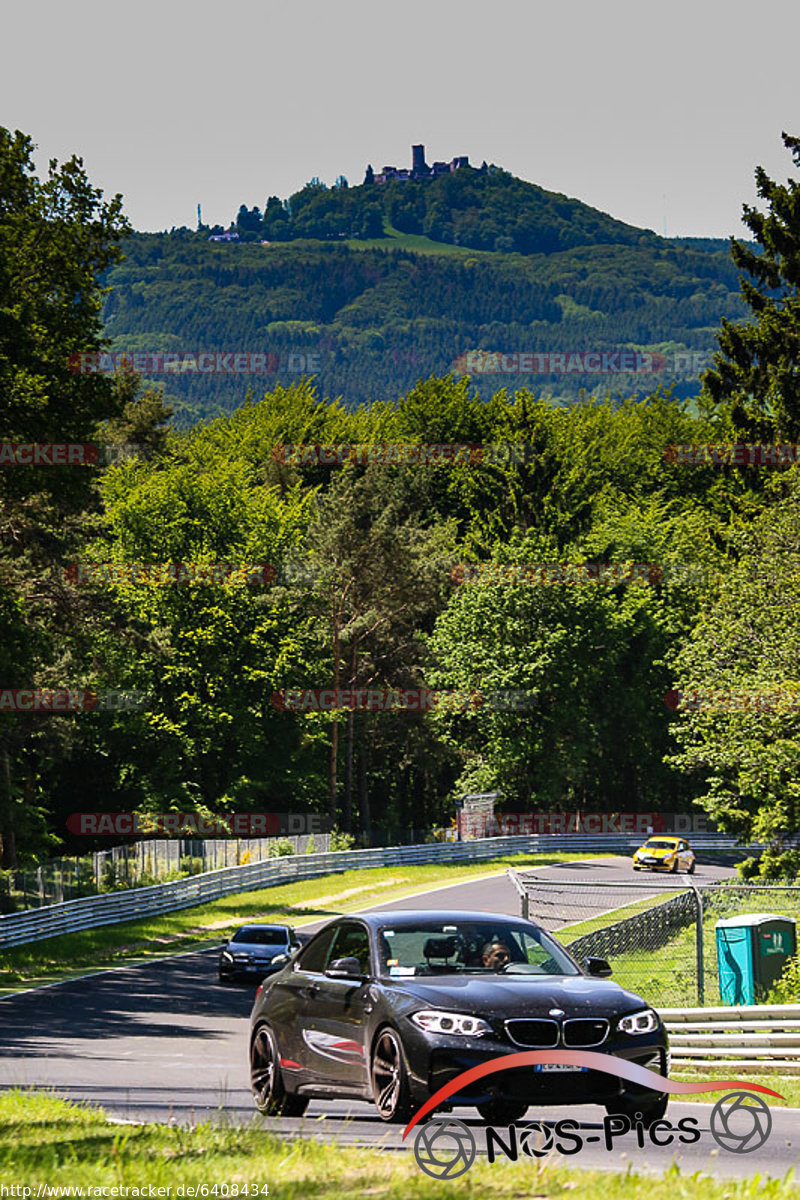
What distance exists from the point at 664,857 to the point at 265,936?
2917 cm

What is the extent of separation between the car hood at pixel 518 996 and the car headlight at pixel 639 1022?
53 millimetres

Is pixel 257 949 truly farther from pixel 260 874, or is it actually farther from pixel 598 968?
pixel 598 968

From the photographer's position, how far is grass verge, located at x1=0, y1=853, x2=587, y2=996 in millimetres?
37531

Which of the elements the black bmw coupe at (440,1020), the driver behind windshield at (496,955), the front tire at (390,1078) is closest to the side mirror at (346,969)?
the black bmw coupe at (440,1020)

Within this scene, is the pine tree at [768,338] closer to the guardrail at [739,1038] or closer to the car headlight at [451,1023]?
the guardrail at [739,1038]

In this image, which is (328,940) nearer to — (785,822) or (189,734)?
(785,822)

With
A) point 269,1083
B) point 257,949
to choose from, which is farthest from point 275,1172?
point 257,949

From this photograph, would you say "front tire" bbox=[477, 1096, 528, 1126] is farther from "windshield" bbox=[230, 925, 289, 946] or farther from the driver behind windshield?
"windshield" bbox=[230, 925, 289, 946]

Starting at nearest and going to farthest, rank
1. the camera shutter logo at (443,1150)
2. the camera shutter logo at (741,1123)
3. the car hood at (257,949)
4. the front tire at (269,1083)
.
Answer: the camera shutter logo at (443,1150) < the camera shutter logo at (741,1123) < the front tire at (269,1083) < the car hood at (257,949)

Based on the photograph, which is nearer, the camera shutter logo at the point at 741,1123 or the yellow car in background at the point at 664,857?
the camera shutter logo at the point at 741,1123

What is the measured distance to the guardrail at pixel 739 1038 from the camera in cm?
1614

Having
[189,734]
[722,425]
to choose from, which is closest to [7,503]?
[189,734]

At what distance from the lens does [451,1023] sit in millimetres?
9734

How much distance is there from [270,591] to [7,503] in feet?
121
